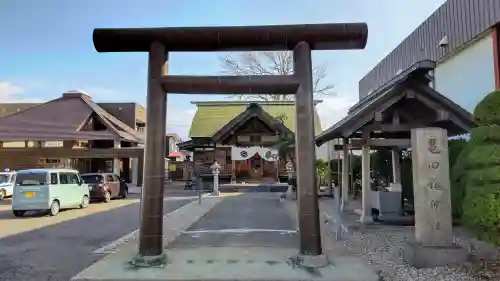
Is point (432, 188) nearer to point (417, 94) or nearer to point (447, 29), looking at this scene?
point (417, 94)

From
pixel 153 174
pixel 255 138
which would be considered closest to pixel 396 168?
pixel 153 174

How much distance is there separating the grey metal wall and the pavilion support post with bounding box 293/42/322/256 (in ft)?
23.3

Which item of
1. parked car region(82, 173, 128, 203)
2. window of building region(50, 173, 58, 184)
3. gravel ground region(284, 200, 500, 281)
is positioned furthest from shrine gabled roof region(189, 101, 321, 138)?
gravel ground region(284, 200, 500, 281)

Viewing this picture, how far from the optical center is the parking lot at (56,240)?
6832 millimetres

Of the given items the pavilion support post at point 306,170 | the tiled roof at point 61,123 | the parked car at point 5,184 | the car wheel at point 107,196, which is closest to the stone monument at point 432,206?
the pavilion support post at point 306,170

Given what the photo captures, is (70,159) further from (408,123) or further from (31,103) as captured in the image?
(408,123)

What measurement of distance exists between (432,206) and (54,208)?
12.9 meters

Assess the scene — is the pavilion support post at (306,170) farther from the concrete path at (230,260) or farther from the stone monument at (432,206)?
the stone monument at (432,206)

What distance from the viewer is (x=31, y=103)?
44406 millimetres

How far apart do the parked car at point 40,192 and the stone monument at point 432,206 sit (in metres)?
12.3

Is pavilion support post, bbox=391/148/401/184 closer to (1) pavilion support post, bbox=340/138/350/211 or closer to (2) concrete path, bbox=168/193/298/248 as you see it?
(1) pavilion support post, bbox=340/138/350/211

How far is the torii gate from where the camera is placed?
6574mm

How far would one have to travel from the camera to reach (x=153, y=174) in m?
6.65

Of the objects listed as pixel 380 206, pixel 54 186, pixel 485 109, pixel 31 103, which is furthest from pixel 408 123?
pixel 31 103
